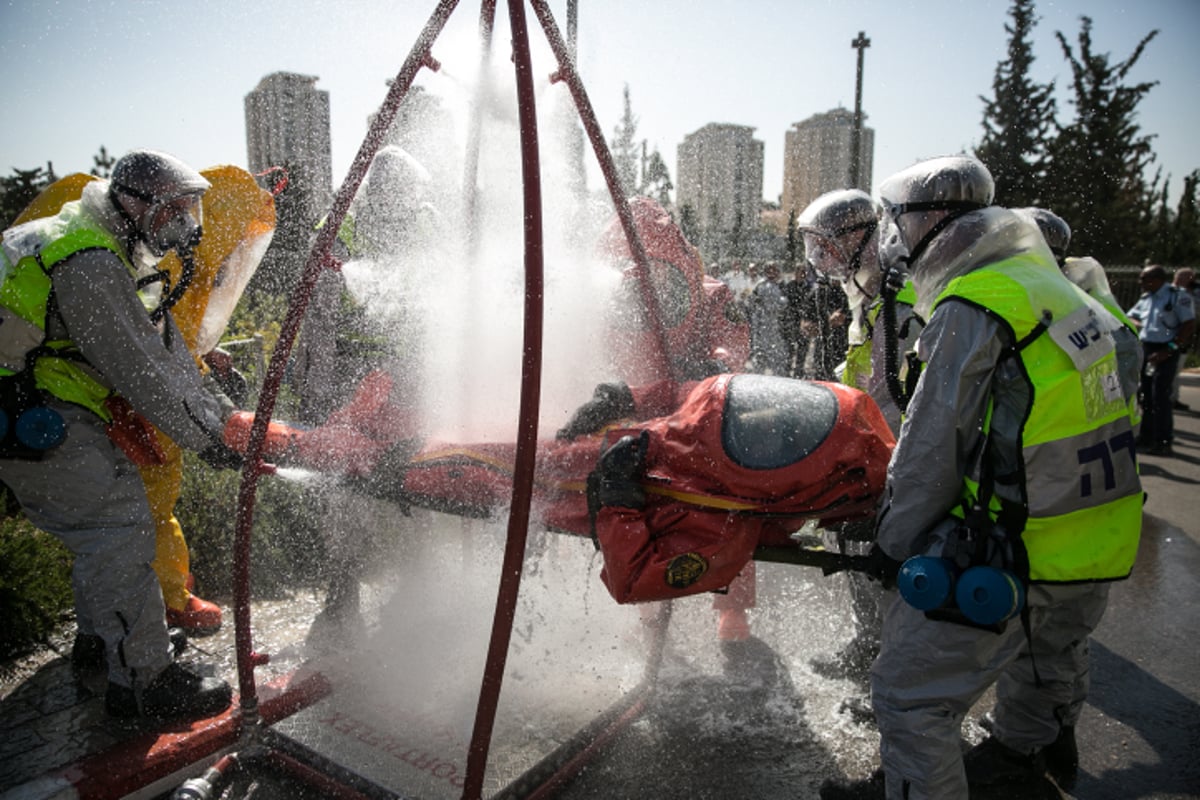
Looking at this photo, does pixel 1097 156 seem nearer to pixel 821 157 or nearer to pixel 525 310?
pixel 821 157

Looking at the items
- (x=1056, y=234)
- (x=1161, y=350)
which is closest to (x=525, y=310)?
(x=1056, y=234)

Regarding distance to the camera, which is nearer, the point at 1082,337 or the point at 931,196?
the point at 1082,337

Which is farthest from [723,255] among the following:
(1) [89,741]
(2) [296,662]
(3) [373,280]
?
(1) [89,741]

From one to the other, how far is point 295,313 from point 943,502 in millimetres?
2159

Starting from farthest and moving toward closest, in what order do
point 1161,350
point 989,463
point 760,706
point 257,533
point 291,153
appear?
point 291,153
point 1161,350
point 257,533
point 760,706
point 989,463

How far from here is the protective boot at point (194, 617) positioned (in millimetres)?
3863

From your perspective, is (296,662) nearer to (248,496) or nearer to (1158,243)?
(248,496)

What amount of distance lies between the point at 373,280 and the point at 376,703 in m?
2.19

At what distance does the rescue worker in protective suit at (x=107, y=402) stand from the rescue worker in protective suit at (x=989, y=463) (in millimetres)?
2508

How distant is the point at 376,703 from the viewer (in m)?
3.24

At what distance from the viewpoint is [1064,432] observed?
6.36ft

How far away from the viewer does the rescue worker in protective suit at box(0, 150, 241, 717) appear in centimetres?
280

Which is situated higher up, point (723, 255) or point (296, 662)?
point (723, 255)

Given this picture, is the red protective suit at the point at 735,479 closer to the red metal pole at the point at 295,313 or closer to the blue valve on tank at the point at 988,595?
the blue valve on tank at the point at 988,595
